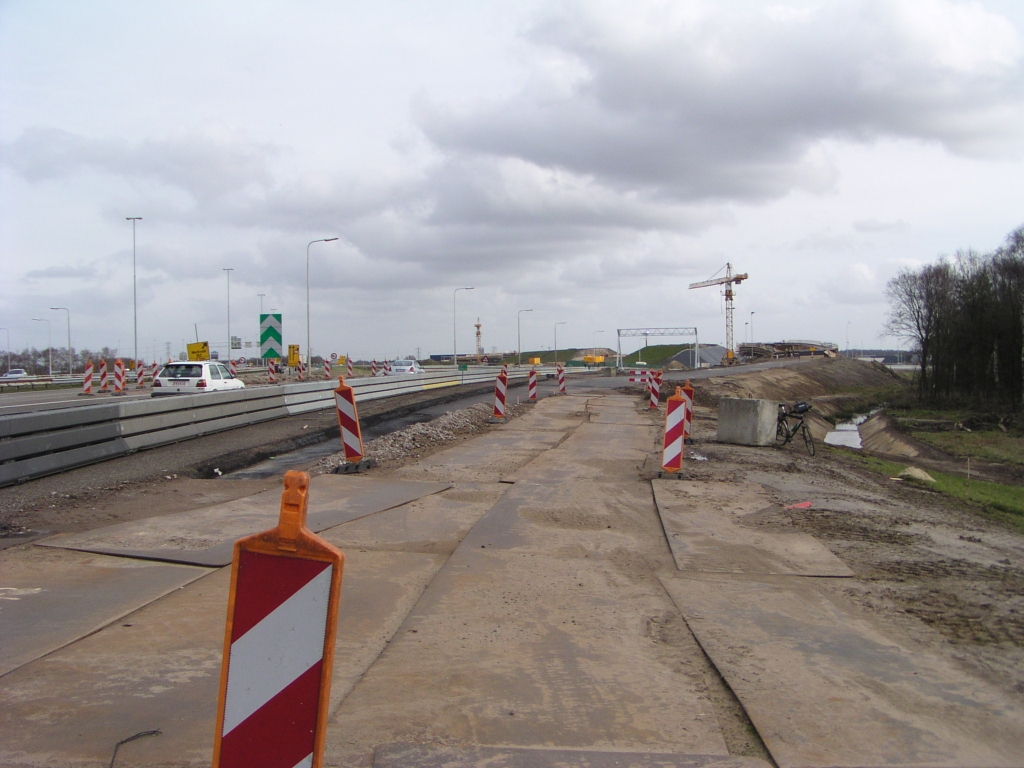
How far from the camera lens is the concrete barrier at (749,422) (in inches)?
660

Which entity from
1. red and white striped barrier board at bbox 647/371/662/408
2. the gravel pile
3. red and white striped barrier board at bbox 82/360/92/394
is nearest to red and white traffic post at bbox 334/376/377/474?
the gravel pile

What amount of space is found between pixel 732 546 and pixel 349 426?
5.84 metres

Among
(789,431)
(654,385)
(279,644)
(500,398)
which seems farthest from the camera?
(654,385)

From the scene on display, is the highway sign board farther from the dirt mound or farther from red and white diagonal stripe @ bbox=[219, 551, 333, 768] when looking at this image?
red and white diagonal stripe @ bbox=[219, 551, 333, 768]

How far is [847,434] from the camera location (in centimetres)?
4316

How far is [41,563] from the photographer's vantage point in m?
6.35

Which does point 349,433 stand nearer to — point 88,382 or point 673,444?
point 673,444

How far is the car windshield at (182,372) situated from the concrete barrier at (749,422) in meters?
15.6

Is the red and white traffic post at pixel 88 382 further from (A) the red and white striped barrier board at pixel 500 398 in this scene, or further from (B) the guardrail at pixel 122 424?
(A) the red and white striped barrier board at pixel 500 398

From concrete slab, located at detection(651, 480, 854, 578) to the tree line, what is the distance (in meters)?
51.3

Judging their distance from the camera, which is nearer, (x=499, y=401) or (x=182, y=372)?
(x=499, y=401)

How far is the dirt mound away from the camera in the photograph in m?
46.4

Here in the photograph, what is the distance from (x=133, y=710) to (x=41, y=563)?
3.20 m

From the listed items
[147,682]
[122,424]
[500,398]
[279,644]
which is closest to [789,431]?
[500,398]
